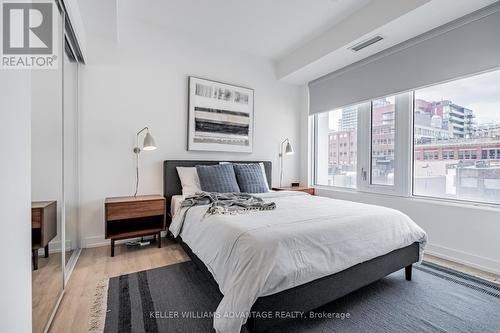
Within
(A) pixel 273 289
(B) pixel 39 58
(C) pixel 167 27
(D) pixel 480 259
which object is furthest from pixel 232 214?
(C) pixel 167 27

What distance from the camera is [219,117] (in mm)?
3545

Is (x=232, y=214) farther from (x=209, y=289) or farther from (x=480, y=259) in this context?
(x=480, y=259)

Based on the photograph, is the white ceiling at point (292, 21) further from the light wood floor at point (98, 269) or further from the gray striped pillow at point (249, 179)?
the light wood floor at point (98, 269)

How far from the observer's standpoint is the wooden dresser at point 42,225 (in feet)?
4.09

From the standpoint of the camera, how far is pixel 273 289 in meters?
1.26

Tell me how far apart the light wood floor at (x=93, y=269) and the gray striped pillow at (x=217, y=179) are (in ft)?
2.71

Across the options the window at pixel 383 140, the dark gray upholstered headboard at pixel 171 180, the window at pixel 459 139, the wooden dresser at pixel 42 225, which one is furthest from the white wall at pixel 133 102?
the window at pixel 459 139

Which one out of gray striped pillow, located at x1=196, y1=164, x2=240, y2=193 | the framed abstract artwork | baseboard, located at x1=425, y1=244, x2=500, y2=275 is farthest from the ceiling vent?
baseboard, located at x1=425, y1=244, x2=500, y2=275

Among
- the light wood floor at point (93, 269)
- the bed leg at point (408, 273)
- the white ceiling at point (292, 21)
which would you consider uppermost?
the white ceiling at point (292, 21)

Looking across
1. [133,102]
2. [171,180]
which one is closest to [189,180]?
[171,180]

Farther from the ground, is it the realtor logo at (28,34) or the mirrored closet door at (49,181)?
the realtor logo at (28,34)

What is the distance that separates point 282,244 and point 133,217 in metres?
1.90

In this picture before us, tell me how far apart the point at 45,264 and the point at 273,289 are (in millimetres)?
1432

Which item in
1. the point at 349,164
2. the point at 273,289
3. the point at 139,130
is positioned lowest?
the point at 273,289
